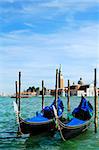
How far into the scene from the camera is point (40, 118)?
13.8m

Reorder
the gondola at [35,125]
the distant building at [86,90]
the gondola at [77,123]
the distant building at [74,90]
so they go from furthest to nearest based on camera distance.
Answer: the distant building at [74,90], the distant building at [86,90], the gondola at [35,125], the gondola at [77,123]

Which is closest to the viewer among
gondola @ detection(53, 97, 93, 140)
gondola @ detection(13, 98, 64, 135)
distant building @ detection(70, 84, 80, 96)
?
gondola @ detection(53, 97, 93, 140)

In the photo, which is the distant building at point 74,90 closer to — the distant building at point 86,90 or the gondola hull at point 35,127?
the distant building at point 86,90

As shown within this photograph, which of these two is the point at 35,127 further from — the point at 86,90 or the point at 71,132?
the point at 86,90

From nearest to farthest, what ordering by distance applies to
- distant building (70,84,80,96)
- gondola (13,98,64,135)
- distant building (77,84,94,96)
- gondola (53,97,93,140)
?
gondola (53,97,93,140), gondola (13,98,64,135), distant building (77,84,94,96), distant building (70,84,80,96)

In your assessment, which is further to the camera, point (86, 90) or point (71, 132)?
point (86, 90)

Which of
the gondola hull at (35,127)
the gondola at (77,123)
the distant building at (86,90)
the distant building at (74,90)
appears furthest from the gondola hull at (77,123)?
the distant building at (74,90)

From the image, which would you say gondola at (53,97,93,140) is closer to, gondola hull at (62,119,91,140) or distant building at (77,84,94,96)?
gondola hull at (62,119,91,140)

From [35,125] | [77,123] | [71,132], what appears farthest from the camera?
[35,125]

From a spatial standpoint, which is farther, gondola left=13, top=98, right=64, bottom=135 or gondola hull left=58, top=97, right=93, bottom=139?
gondola left=13, top=98, right=64, bottom=135

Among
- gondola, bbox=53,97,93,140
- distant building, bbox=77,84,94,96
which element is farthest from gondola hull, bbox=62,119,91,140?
distant building, bbox=77,84,94,96

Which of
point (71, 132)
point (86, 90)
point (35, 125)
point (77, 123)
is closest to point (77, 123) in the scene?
point (77, 123)

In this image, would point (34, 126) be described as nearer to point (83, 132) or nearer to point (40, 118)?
point (40, 118)

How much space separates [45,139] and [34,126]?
0.60 meters
